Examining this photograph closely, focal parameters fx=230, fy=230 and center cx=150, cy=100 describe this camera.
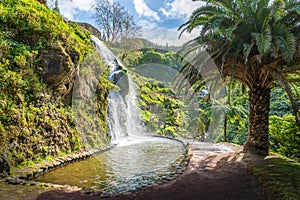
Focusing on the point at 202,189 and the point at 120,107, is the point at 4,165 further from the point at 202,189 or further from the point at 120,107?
the point at 120,107

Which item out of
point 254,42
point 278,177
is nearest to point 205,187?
point 278,177

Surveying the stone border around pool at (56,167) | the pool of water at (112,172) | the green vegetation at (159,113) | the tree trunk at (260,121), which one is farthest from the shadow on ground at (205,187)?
the green vegetation at (159,113)

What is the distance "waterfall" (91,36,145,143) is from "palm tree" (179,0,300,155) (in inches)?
337

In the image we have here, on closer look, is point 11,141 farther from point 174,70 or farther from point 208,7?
point 174,70

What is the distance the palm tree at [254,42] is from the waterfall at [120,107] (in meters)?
8.56

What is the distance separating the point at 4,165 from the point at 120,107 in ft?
41.9

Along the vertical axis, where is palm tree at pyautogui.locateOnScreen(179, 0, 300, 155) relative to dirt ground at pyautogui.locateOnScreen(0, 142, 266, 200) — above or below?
above

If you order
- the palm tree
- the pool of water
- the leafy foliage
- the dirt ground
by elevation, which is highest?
the palm tree

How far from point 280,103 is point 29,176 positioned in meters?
14.0

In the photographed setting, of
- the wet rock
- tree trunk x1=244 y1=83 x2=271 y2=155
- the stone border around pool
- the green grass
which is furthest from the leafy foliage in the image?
the wet rock

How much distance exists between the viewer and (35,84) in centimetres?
816

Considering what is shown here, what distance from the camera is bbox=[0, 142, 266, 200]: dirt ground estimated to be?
4.80 m

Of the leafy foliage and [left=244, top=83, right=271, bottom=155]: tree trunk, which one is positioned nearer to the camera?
[left=244, top=83, right=271, bottom=155]: tree trunk

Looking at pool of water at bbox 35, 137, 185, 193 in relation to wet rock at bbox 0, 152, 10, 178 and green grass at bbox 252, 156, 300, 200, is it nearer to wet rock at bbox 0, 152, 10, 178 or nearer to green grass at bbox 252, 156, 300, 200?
wet rock at bbox 0, 152, 10, 178
